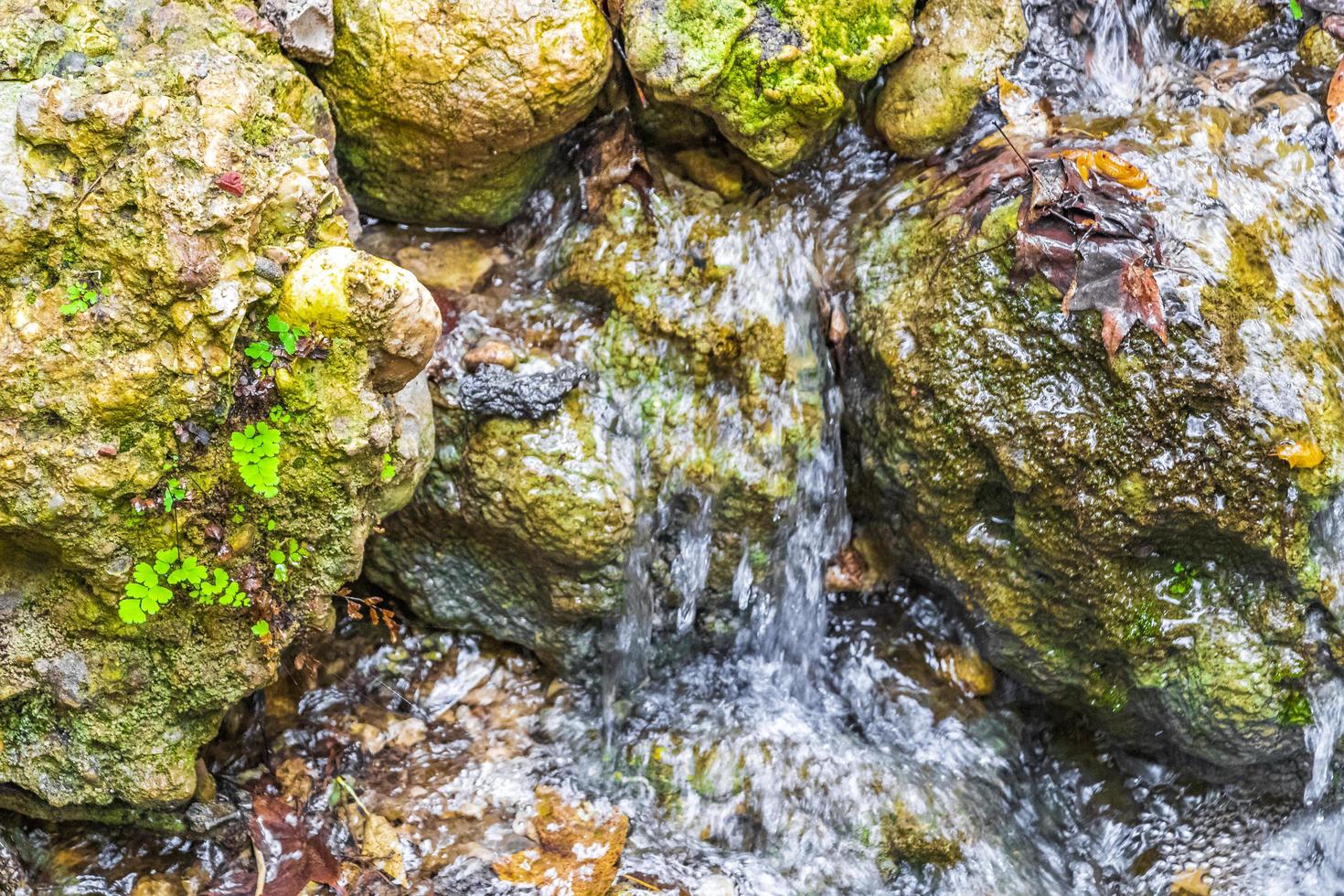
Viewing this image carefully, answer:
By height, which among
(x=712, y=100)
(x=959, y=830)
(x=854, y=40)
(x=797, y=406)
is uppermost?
(x=854, y=40)

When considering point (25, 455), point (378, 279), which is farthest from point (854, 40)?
point (25, 455)

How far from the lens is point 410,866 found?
10.8ft

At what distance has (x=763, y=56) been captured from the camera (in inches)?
132

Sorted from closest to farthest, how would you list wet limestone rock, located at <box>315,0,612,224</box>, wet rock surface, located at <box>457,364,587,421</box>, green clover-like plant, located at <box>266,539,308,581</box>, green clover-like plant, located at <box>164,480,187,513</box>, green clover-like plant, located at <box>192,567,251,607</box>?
green clover-like plant, located at <box>164,480,187,513</box>, green clover-like plant, located at <box>192,567,251,607</box>, green clover-like plant, located at <box>266,539,308,581</box>, wet limestone rock, located at <box>315,0,612,224</box>, wet rock surface, located at <box>457,364,587,421</box>

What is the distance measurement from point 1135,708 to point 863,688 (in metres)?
1.07

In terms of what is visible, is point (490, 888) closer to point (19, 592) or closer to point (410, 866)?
point (410, 866)

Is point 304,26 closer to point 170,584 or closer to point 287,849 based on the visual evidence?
point 170,584

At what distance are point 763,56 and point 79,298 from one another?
230cm

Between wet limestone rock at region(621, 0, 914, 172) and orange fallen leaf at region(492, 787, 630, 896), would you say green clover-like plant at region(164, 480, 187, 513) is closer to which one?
orange fallen leaf at region(492, 787, 630, 896)

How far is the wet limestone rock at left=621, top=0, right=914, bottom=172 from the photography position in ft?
10.8

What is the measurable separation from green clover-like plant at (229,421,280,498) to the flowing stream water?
1367mm

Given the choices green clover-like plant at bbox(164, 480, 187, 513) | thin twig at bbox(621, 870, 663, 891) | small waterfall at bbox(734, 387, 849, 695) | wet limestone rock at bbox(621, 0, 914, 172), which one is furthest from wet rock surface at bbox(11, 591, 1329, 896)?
wet limestone rock at bbox(621, 0, 914, 172)

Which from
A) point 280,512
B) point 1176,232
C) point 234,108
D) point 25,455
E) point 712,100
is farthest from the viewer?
point 712,100

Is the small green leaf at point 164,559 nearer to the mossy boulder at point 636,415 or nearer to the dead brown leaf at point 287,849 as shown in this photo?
the mossy boulder at point 636,415
